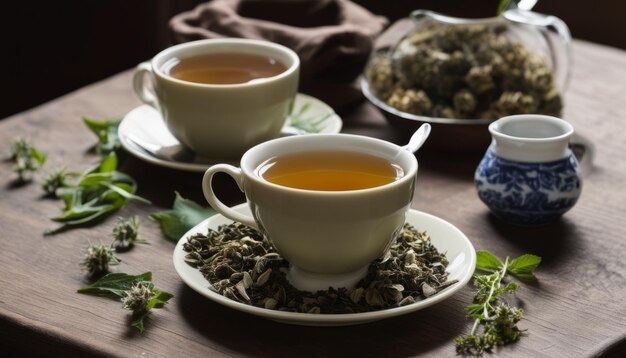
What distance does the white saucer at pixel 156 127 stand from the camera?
4.13 feet

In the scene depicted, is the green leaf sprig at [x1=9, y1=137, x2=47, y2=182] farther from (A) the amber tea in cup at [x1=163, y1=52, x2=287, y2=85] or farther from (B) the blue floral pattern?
(B) the blue floral pattern

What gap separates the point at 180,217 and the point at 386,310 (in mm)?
358

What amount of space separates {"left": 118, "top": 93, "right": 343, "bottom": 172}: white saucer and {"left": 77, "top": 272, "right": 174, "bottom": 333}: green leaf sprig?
0.28 m

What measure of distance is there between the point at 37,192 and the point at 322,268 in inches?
20.7

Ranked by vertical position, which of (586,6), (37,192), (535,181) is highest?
(535,181)

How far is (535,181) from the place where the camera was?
110 centimetres

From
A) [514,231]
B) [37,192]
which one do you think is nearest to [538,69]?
[514,231]

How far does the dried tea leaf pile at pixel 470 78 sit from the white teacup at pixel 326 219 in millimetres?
428

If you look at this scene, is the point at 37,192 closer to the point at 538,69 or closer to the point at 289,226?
the point at 289,226

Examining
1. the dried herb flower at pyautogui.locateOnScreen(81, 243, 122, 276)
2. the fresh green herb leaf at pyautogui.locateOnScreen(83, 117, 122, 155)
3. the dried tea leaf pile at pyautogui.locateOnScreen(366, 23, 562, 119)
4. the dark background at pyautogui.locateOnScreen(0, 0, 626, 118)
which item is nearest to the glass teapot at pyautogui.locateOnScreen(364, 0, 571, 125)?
the dried tea leaf pile at pyautogui.locateOnScreen(366, 23, 562, 119)

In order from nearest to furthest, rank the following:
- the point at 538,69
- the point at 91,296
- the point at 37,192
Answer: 1. the point at 91,296
2. the point at 37,192
3. the point at 538,69

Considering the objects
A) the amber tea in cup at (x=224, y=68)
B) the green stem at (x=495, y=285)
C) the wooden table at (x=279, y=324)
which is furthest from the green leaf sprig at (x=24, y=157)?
the green stem at (x=495, y=285)

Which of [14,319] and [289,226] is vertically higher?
[289,226]

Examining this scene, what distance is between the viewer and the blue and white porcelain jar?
1.10m
